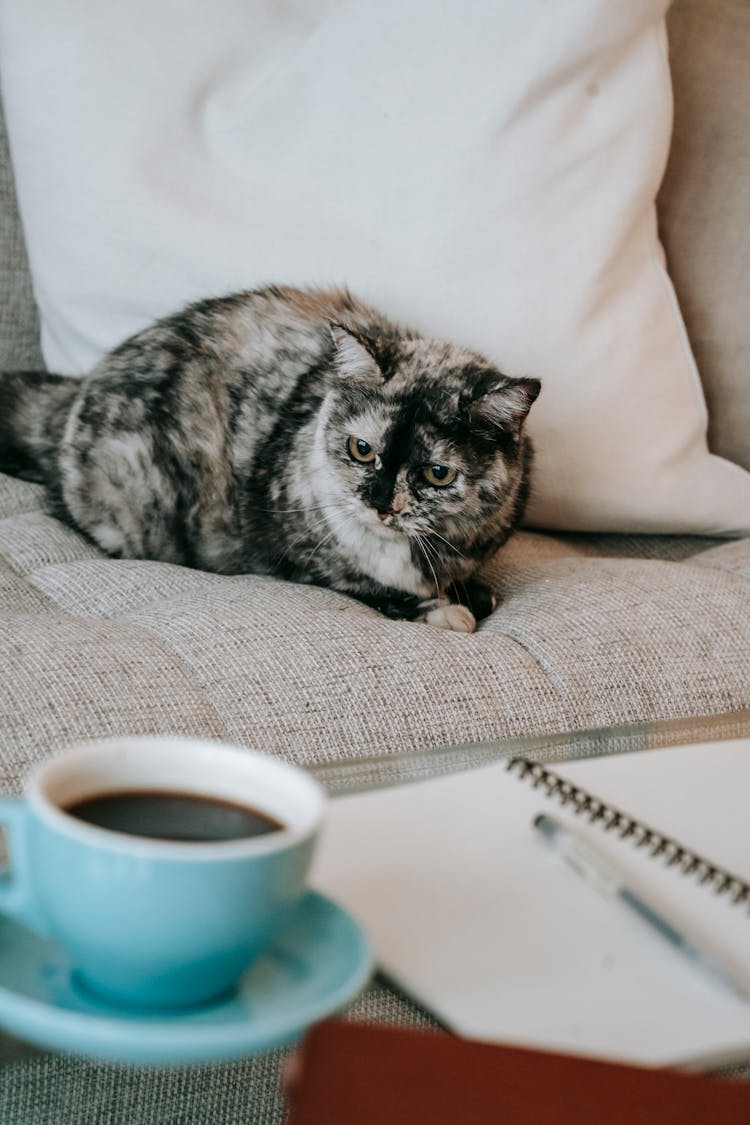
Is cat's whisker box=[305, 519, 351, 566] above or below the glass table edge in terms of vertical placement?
below

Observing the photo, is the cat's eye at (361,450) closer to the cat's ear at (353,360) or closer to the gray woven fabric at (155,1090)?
the cat's ear at (353,360)

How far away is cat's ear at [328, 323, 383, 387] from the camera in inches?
48.9

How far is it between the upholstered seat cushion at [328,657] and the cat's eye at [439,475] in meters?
0.15

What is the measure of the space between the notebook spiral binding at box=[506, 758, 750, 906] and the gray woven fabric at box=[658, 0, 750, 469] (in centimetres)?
116

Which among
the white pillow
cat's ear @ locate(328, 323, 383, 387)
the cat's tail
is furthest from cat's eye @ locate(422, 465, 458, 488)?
the cat's tail

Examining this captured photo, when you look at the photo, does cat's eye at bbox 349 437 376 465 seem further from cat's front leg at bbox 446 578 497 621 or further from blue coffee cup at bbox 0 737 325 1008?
blue coffee cup at bbox 0 737 325 1008

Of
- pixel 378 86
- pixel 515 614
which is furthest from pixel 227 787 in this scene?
pixel 378 86

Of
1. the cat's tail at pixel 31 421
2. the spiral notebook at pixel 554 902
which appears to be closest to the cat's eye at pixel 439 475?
the cat's tail at pixel 31 421

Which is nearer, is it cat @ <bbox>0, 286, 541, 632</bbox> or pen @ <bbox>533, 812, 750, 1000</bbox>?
pen @ <bbox>533, 812, 750, 1000</bbox>

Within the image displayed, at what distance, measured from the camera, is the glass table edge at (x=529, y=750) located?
0.80 metres

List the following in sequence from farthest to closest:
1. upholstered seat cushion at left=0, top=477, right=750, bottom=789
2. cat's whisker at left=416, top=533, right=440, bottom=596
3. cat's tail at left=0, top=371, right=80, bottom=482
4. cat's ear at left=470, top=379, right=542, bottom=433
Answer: cat's tail at left=0, top=371, right=80, bottom=482 → cat's whisker at left=416, top=533, right=440, bottom=596 → cat's ear at left=470, top=379, right=542, bottom=433 → upholstered seat cushion at left=0, top=477, right=750, bottom=789

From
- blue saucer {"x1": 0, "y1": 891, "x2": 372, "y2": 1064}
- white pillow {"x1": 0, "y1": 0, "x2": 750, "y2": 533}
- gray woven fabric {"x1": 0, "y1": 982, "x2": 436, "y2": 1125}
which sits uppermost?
white pillow {"x1": 0, "y1": 0, "x2": 750, "y2": 533}

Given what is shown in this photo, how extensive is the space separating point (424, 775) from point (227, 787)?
374 mm

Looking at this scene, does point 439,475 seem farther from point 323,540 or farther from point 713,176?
point 713,176
